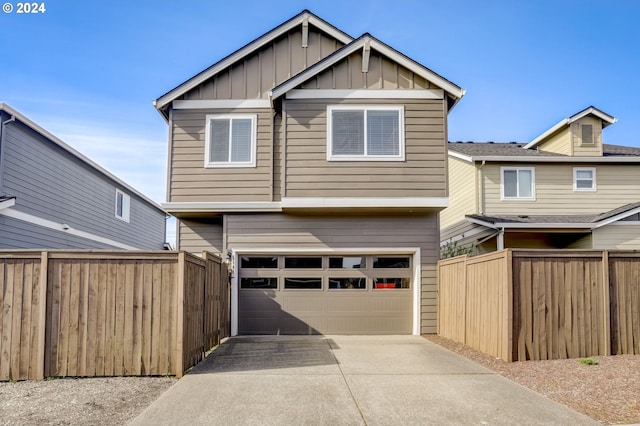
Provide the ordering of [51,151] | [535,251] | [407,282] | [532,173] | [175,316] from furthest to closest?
[532,173] → [51,151] → [407,282] → [535,251] → [175,316]

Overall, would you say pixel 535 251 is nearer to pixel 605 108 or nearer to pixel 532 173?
pixel 532 173

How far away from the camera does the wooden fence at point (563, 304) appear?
8219mm

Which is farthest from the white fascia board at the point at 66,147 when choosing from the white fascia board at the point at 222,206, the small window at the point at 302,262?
the small window at the point at 302,262

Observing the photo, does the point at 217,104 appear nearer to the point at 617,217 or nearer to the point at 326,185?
the point at 326,185

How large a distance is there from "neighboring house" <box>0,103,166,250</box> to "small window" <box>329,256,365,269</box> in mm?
7761

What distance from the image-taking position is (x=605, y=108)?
1847cm

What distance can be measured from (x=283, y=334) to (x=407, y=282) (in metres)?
3.26

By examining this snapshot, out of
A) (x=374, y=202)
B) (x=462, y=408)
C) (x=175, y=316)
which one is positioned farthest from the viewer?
(x=374, y=202)

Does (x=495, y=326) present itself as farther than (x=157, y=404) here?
Yes

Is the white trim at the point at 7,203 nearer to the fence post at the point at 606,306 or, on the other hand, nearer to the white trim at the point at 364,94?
the white trim at the point at 364,94

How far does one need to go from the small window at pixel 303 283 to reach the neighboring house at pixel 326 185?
1.0 inches

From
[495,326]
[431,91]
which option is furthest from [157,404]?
[431,91]

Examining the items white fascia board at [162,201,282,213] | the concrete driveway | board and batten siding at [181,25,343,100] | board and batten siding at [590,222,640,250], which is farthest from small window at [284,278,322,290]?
board and batten siding at [590,222,640,250]

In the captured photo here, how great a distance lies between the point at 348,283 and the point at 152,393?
659 centimetres
